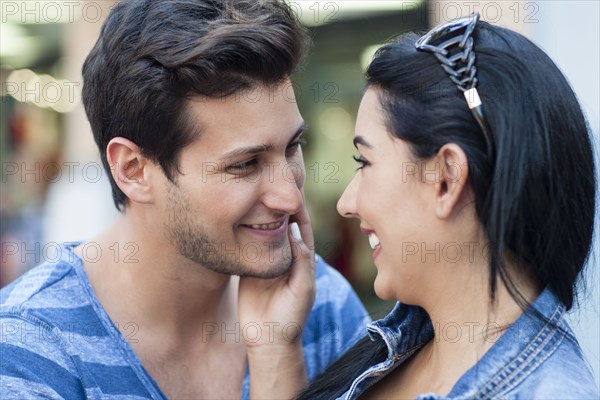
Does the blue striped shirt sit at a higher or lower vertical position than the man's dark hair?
lower

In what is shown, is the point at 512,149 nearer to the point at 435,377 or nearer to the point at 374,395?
the point at 435,377

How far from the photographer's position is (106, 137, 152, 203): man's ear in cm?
252

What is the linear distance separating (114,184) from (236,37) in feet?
2.26

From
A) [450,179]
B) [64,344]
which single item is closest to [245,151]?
[64,344]

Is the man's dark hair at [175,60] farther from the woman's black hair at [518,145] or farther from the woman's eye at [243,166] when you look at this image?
the woman's black hair at [518,145]

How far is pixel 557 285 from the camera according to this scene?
172cm

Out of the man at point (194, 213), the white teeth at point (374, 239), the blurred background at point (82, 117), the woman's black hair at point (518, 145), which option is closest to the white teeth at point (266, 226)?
the man at point (194, 213)

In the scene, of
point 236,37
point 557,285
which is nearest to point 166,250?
point 236,37

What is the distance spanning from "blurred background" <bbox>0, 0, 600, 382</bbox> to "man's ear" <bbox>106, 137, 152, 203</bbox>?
183 centimetres

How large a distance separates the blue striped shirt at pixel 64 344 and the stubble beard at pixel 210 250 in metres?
0.30

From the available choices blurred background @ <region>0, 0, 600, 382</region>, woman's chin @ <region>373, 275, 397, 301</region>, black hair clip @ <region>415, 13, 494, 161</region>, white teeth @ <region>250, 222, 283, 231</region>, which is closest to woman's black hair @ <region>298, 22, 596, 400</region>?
black hair clip @ <region>415, 13, 494, 161</region>

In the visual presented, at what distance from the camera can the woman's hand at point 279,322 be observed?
2340 mm

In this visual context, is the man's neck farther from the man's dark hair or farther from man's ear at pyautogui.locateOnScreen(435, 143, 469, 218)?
man's ear at pyautogui.locateOnScreen(435, 143, 469, 218)

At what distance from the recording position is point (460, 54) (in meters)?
1.67
